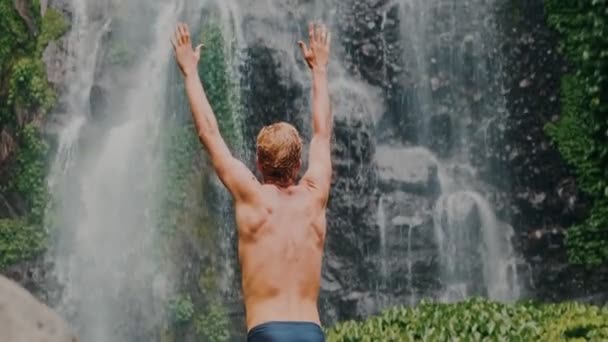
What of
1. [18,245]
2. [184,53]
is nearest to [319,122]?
[184,53]

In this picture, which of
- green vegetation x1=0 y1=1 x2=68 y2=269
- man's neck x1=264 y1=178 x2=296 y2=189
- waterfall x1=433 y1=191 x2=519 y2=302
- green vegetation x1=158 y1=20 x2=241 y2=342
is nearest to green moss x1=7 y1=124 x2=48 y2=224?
green vegetation x1=0 y1=1 x2=68 y2=269

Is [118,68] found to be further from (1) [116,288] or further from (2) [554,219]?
(2) [554,219]

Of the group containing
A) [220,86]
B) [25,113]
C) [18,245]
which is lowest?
[18,245]

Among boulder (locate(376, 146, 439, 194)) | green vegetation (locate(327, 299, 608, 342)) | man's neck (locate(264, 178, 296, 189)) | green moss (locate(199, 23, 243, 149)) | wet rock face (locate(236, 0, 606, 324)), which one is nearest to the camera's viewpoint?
man's neck (locate(264, 178, 296, 189))

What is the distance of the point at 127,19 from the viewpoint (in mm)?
16875

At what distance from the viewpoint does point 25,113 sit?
54.1ft

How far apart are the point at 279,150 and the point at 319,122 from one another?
430mm

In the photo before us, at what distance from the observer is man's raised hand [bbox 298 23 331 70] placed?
4.26m

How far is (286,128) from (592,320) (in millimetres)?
5977

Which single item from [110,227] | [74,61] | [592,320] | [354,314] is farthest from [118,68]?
[592,320]

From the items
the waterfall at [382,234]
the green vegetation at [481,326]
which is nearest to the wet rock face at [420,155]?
the waterfall at [382,234]

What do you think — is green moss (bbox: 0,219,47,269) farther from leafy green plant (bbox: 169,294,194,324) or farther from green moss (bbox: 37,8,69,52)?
green moss (bbox: 37,8,69,52)

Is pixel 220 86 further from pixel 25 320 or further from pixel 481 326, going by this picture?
pixel 25 320

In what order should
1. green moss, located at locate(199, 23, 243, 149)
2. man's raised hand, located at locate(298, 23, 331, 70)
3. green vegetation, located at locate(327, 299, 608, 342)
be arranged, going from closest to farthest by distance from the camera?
man's raised hand, located at locate(298, 23, 331, 70) → green vegetation, located at locate(327, 299, 608, 342) → green moss, located at locate(199, 23, 243, 149)
